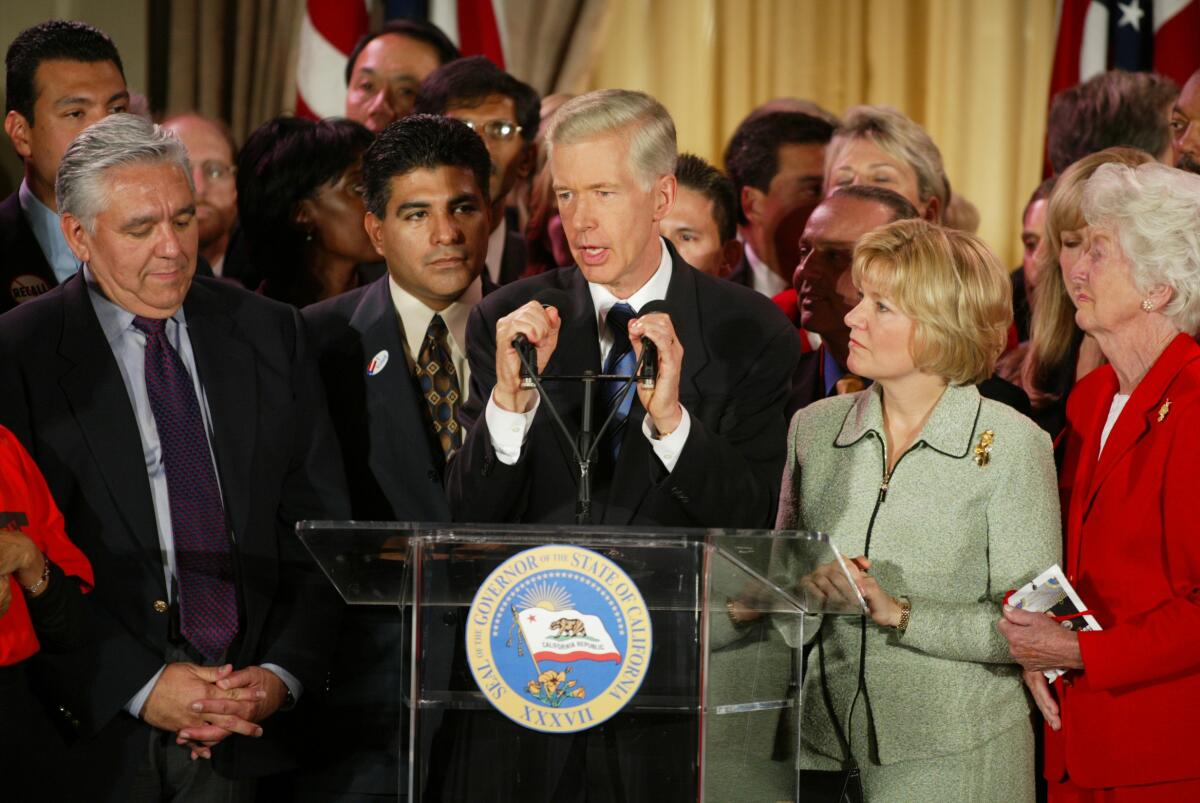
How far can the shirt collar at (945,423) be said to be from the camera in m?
2.89

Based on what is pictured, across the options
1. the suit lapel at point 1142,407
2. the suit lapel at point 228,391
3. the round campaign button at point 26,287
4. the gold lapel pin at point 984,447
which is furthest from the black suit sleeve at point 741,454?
the round campaign button at point 26,287

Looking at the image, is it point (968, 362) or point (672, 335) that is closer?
point (672, 335)

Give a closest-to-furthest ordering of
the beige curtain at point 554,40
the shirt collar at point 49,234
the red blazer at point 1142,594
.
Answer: the red blazer at point 1142,594
the shirt collar at point 49,234
the beige curtain at point 554,40

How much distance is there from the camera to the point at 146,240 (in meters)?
3.08

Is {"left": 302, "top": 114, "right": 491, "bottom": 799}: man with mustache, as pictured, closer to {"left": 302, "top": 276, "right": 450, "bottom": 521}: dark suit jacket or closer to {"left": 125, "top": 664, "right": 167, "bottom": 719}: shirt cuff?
{"left": 302, "top": 276, "right": 450, "bottom": 521}: dark suit jacket

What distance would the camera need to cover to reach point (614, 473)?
3.00m

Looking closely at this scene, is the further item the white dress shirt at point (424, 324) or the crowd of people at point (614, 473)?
the white dress shirt at point (424, 324)

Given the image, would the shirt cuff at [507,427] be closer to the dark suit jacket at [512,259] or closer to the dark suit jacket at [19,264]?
the dark suit jacket at [19,264]

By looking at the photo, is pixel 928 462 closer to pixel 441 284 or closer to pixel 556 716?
pixel 556 716

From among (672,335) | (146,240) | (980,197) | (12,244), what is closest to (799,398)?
(672,335)

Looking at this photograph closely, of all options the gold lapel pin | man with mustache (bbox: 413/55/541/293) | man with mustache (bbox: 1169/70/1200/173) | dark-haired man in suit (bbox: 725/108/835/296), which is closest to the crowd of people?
the gold lapel pin

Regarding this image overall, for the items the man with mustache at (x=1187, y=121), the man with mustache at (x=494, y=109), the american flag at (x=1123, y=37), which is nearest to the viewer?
the man with mustache at (x=1187, y=121)

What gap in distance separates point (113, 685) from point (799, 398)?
6.00 feet

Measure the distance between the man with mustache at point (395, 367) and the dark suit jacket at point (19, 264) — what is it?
690mm
